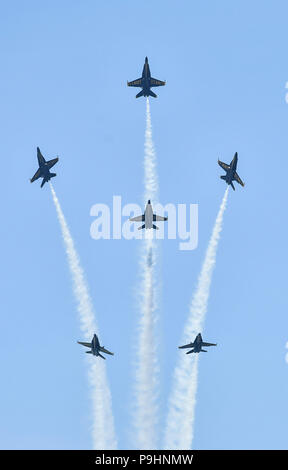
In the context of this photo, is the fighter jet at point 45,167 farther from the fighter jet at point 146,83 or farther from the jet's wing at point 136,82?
the fighter jet at point 146,83

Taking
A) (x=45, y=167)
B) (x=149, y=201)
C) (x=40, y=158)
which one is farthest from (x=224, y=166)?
(x=40, y=158)

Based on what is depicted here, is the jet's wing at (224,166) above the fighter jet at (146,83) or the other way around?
the other way around

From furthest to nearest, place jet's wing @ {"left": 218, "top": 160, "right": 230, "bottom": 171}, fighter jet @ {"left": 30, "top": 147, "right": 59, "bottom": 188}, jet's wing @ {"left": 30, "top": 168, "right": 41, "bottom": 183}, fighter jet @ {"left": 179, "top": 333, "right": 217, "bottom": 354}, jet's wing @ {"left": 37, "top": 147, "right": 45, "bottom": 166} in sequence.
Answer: jet's wing @ {"left": 30, "top": 168, "right": 41, "bottom": 183} < fighter jet @ {"left": 30, "top": 147, "right": 59, "bottom": 188} < jet's wing @ {"left": 37, "top": 147, "right": 45, "bottom": 166} < jet's wing @ {"left": 218, "top": 160, "right": 230, "bottom": 171} < fighter jet @ {"left": 179, "top": 333, "right": 217, "bottom": 354}

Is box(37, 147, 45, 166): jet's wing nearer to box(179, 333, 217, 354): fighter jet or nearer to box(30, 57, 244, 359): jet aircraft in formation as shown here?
box(30, 57, 244, 359): jet aircraft in formation

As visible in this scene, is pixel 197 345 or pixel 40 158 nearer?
pixel 197 345

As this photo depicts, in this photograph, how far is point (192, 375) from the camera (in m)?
143

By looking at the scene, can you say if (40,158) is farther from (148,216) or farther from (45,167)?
(148,216)

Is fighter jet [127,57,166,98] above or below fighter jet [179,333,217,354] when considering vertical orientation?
above

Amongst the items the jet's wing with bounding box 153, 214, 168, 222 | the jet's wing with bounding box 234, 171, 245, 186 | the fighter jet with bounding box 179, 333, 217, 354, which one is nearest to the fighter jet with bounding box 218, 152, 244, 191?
the jet's wing with bounding box 234, 171, 245, 186

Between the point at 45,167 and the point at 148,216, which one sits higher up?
the point at 45,167

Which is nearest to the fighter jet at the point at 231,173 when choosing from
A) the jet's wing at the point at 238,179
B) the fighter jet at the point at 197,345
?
the jet's wing at the point at 238,179

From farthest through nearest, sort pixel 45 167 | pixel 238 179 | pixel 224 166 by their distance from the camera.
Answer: pixel 45 167
pixel 224 166
pixel 238 179
